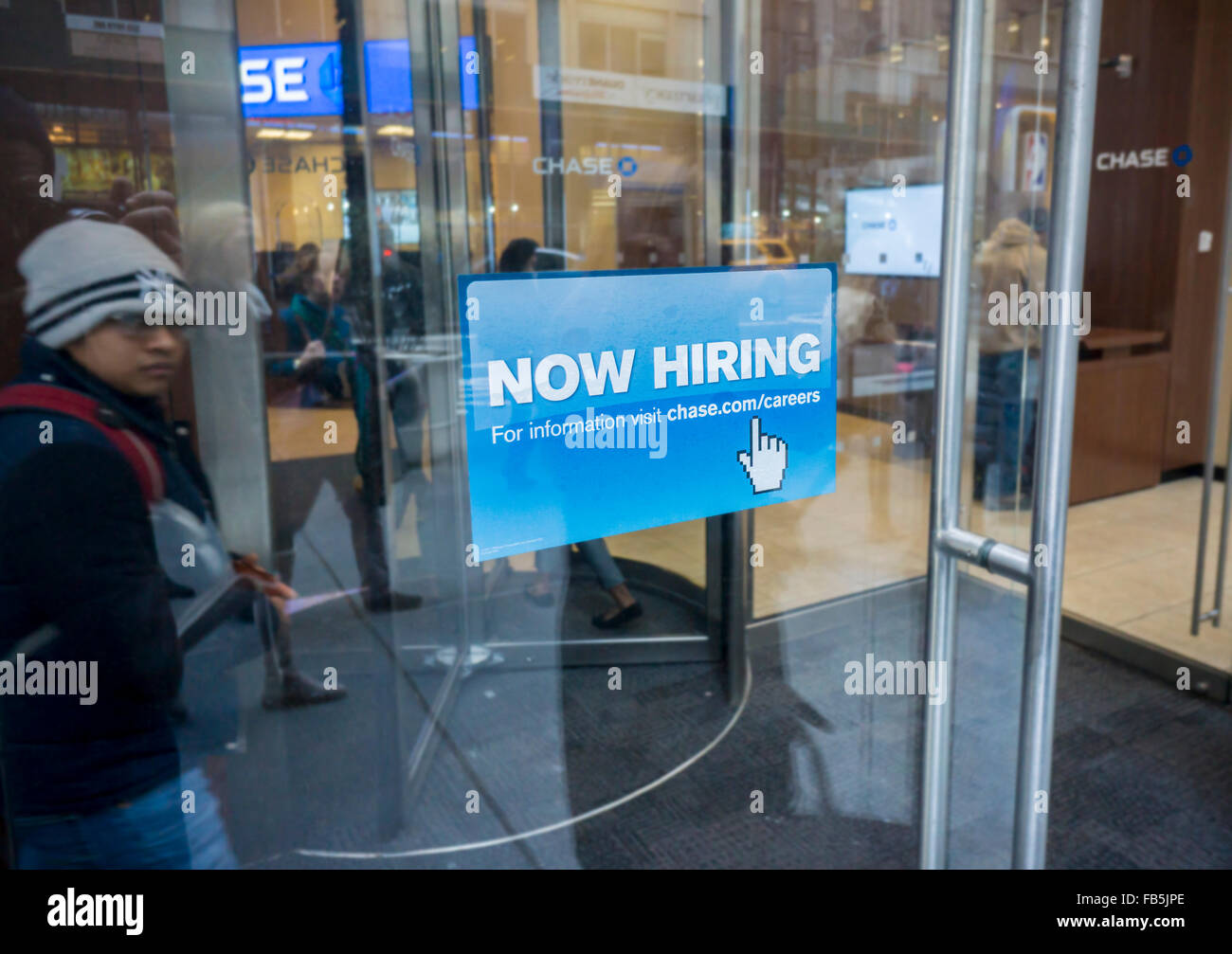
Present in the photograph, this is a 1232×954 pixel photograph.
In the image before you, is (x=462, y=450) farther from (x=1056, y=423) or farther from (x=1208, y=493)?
(x=1208, y=493)

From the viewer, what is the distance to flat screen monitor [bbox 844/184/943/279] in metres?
2.76

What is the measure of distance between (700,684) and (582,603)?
24.3 inches

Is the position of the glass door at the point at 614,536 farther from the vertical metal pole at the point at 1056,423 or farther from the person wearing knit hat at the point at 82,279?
the vertical metal pole at the point at 1056,423

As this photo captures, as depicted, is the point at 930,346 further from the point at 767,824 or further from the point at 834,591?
the point at 767,824

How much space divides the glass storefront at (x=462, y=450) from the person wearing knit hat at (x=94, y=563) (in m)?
0.20

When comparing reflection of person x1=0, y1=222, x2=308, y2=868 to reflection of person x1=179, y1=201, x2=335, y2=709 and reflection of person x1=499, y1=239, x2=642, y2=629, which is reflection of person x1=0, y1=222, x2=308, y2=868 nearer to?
reflection of person x1=179, y1=201, x2=335, y2=709

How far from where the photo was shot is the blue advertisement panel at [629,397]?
1.29 meters

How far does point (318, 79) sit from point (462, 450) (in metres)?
1.05

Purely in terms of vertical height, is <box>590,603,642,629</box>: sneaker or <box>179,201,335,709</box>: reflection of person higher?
<box>179,201,335,709</box>: reflection of person

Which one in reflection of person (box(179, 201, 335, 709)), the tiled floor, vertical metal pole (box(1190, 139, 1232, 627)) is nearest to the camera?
reflection of person (box(179, 201, 335, 709))

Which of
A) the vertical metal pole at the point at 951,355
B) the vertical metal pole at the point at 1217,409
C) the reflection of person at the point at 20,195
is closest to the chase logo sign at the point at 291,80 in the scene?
the reflection of person at the point at 20,195

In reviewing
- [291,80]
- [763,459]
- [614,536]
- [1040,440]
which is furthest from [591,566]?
[291,80]

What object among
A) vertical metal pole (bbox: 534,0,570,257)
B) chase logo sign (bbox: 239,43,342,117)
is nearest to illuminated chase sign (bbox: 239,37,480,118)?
chase logo sign (bbox: 239,43,342,117)

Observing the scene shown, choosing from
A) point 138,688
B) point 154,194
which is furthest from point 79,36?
point 138,688
